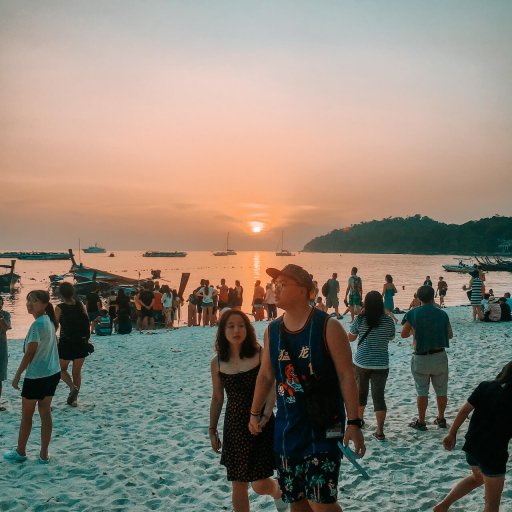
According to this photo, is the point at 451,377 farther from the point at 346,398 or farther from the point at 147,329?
the point at 147,329

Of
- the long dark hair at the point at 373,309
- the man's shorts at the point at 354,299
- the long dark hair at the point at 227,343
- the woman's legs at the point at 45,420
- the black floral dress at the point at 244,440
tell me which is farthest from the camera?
the man's shorts at the point at 354,299

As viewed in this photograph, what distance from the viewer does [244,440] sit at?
361 centimetres

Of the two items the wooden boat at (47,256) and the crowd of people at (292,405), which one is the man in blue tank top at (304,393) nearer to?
the crowd of people at (292,405)

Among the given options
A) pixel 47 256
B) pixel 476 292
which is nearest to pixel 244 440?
pixel 476 292

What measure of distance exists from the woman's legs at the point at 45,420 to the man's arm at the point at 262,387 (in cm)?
313

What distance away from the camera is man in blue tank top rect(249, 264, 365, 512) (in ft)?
9.30

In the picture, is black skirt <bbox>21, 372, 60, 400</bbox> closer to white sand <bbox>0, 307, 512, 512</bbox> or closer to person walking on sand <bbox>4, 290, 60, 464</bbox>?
person walking on sand <bbox>4, 290, 60, 464</bbox>

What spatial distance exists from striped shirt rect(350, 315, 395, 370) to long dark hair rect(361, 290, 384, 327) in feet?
0.25

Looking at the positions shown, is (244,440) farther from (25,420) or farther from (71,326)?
(71,326)

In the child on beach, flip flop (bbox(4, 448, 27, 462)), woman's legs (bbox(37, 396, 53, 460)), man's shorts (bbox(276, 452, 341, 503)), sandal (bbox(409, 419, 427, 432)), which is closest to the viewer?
man's shorts (bbox(276, 452, 341, 503))

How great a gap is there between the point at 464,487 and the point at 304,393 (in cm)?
196

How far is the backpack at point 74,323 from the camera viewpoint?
7.19 meters

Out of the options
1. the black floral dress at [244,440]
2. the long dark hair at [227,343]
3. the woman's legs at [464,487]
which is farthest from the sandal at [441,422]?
the long dark hair at [227,343]

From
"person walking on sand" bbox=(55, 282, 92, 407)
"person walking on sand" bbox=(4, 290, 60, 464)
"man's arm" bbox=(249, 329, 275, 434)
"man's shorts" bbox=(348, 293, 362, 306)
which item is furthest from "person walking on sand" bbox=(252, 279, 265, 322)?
"man's arm" bbox=(249, 329, 275, 434)
